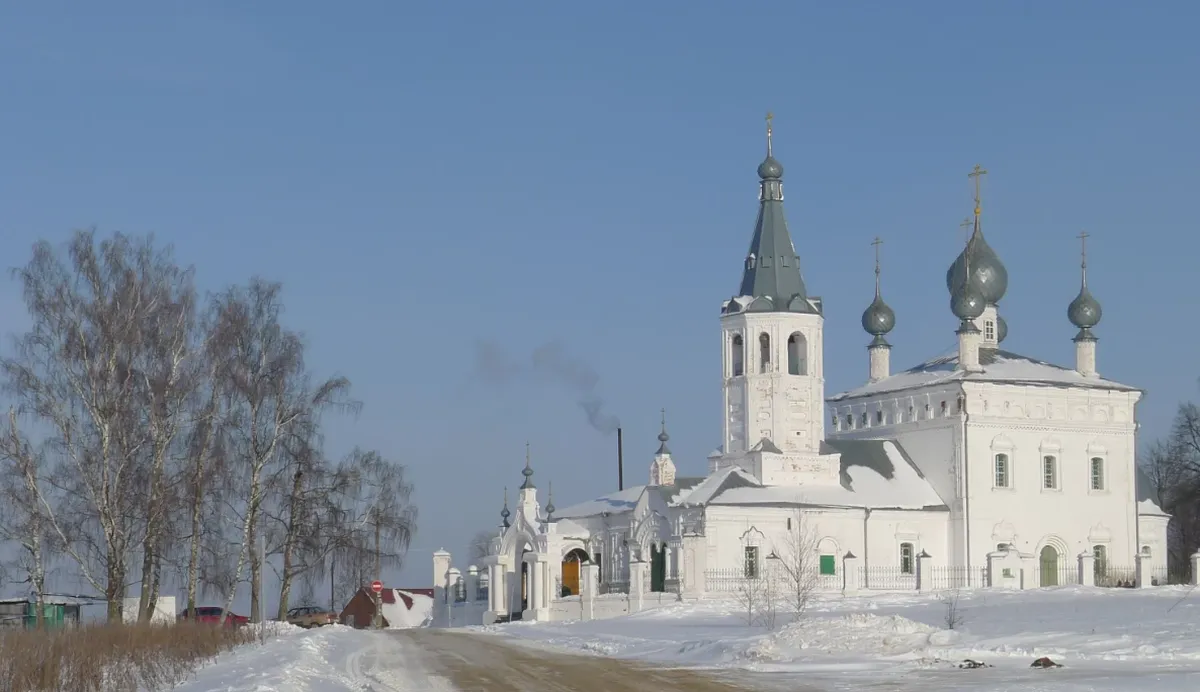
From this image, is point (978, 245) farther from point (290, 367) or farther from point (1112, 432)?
point (290, 367)

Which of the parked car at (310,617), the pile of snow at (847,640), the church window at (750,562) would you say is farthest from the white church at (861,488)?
the pile of snow at (847,640)

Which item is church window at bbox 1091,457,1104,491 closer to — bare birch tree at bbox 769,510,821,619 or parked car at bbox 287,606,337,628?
bare birch tree at bbox 769,510,821,619

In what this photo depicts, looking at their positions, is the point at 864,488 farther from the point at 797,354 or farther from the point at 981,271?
the point at 981,271

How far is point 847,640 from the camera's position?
79.6 ft

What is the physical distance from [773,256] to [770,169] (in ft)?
8.88

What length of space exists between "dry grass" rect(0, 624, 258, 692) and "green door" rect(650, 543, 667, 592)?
24418 mm

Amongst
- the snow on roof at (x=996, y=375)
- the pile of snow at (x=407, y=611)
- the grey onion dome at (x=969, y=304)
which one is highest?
the grey onion dome at (x=969, y=304)

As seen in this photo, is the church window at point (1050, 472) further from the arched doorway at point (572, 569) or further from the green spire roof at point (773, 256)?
the arched doorway at point (572, 569)

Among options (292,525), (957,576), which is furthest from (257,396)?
(957,576)

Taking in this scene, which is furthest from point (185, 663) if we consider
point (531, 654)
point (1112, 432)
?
point (1112, 432)

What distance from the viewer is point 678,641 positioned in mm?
29469

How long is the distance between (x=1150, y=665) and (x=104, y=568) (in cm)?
1979

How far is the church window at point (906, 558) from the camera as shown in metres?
51.7

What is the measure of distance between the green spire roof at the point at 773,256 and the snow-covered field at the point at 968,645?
16971mm
